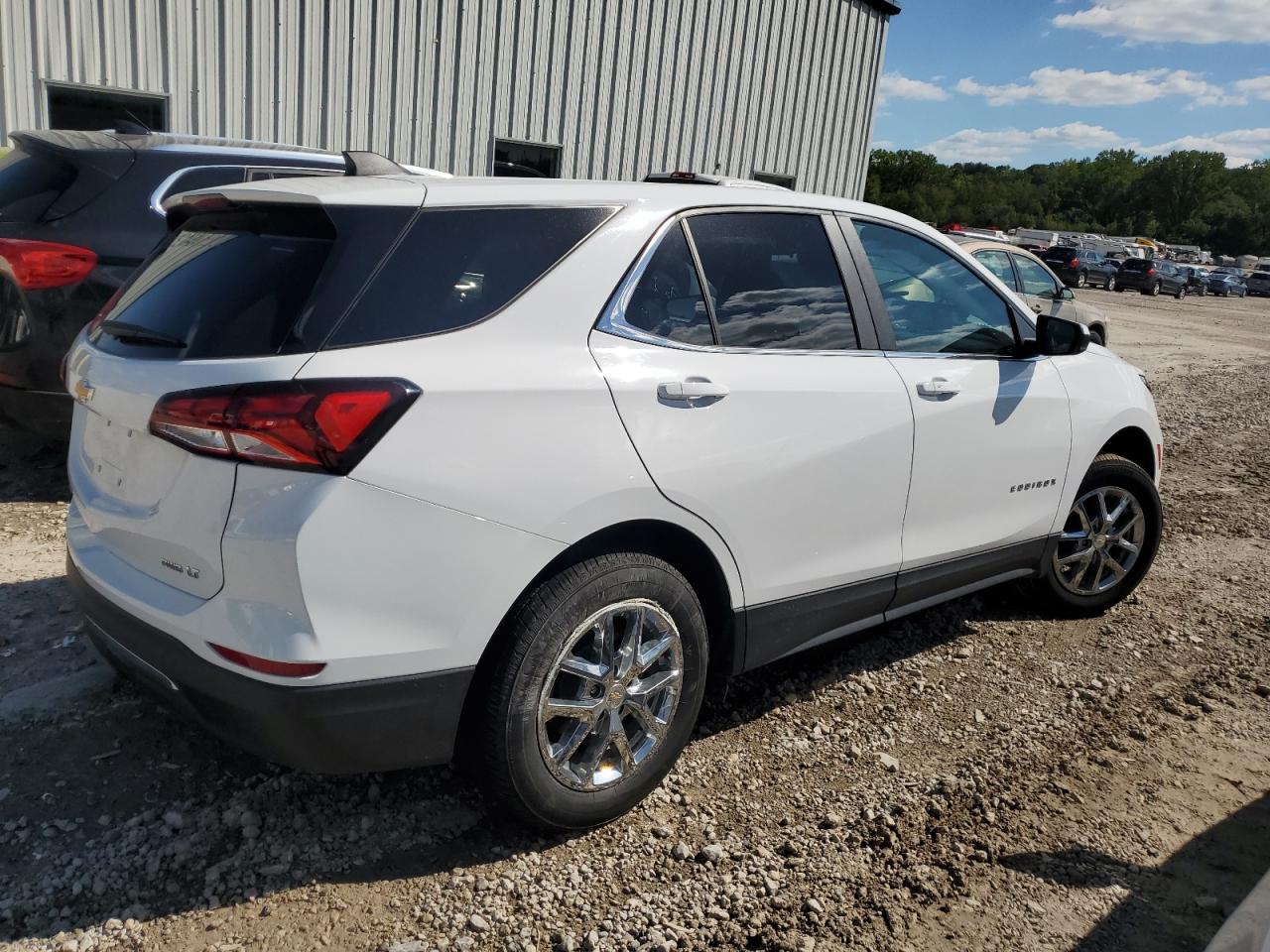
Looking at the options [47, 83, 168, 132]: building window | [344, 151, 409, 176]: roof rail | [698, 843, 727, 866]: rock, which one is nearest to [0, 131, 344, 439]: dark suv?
[344, 151, 409, 176]: roof rail

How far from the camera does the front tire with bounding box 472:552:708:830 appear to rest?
2449 mm

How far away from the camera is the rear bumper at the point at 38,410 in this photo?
466 cm

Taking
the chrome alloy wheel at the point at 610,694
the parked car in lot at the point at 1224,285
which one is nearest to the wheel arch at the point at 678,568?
the chrome alloy wheel at the point at 610,694

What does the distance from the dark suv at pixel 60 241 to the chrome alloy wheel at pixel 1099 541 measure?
14.2 feet

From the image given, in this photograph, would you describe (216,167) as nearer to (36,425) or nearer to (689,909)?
(36,425)

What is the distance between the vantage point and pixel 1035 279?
1105 centimetres

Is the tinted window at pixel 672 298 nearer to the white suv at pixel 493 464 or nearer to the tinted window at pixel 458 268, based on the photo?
the white suv at pixel 493 464

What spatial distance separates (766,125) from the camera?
15.3 m

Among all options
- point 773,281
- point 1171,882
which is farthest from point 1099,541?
point 773,281

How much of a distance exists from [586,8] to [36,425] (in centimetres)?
1000

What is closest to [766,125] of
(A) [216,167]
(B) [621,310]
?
(A) [216,167]

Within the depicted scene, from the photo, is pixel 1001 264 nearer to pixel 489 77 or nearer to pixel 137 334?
pixel 489 77

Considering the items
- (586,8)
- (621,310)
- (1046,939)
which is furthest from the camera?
(586,8)

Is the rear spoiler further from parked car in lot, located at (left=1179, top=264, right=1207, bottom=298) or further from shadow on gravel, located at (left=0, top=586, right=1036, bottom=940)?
parked car in lot, located at (left=1179, top=264, right=1207, bottom=298)
